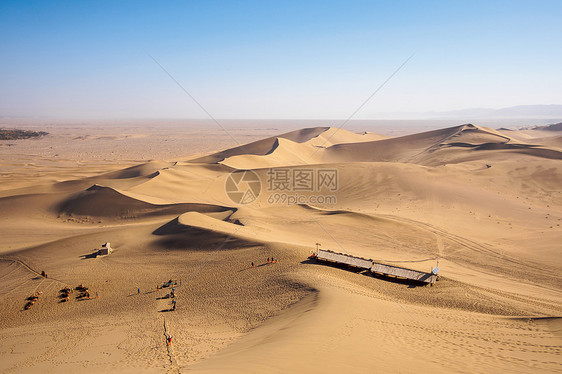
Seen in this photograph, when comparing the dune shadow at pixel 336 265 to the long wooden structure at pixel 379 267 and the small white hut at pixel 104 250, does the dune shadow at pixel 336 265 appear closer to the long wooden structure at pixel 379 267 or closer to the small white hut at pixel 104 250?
the long wooden structure at pixel 379 267

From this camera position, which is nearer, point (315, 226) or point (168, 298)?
point (168, 298)

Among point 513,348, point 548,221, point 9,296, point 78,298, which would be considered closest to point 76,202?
point 9,296

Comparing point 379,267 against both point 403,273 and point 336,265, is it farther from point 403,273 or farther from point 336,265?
point 336,265

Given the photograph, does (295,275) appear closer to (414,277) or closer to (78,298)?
(414,277)

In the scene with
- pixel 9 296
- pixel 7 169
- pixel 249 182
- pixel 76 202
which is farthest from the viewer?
pixel 7 169

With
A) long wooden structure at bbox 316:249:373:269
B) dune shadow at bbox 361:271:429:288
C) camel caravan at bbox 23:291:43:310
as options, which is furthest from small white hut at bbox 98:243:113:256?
dune shadow at bbox 361:271:429:288

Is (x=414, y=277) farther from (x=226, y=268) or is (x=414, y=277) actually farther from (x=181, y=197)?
(x=181, y=197)

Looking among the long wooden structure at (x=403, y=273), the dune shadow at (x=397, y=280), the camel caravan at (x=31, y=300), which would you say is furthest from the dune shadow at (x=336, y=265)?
the camel caravan at (x=31, y=300)

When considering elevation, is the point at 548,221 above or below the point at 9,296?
above

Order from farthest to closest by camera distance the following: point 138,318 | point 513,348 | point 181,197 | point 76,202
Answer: point 181,197
point 76,202
point 138,318
point 513,348

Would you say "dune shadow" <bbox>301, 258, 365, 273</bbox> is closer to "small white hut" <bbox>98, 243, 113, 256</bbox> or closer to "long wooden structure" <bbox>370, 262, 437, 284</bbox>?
"long wooden structure" <bbox>370, 262, 437, 284</bbox>
